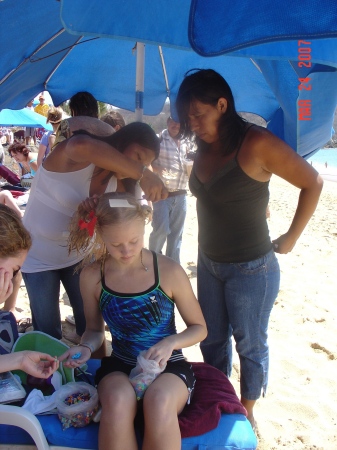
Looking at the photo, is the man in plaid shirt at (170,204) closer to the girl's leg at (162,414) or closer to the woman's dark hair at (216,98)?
the woman's dark hair at (216,98)

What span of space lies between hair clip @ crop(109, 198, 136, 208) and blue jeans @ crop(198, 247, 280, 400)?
53cm

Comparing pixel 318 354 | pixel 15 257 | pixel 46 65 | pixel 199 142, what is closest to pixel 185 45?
pixel 199 142

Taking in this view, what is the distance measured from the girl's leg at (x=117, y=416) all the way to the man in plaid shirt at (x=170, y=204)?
282 centimetres

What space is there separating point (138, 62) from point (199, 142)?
0.82 metres

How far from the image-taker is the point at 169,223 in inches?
180

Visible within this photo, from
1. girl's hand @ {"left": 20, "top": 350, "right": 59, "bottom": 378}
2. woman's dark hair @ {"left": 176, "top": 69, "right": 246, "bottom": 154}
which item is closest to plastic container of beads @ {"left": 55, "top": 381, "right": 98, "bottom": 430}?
girl's hand @ {"left": 20, "top": 350, "right": 59, "bottom": 378}

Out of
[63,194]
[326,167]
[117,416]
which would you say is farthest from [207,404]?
[326,167]

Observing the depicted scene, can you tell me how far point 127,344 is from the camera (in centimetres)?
194

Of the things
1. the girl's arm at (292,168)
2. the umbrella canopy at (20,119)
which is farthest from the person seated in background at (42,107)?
the girl's arm at (292,168)

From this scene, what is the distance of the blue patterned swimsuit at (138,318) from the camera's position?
75.0 inches

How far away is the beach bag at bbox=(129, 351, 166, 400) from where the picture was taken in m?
1.69

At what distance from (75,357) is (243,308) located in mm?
820

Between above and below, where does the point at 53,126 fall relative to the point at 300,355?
above

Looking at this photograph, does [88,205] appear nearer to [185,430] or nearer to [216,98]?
[216,98]
